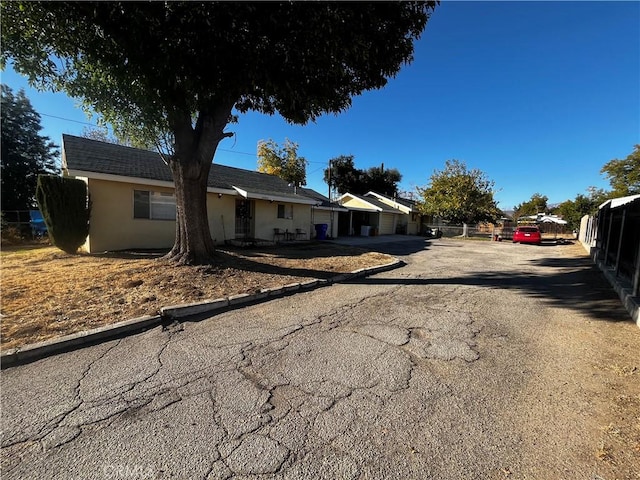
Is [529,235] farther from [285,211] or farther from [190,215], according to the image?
[190,215]

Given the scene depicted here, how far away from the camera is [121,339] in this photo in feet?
12.7

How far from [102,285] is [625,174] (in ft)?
137

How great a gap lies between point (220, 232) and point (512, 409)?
1245 centimetres

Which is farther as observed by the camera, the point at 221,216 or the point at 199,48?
the point at 221,216

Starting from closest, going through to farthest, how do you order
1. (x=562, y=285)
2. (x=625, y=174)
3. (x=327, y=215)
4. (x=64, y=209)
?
(x=562, y=285) < (x=64, y=209) < (x=327, y=215) < (x=625, y=174)

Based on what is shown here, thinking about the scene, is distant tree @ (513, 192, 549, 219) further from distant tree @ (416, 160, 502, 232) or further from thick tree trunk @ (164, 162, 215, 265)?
thick tree trunk @ (164, 162, 215, 265)

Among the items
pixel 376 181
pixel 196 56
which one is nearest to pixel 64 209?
pixel 196 56

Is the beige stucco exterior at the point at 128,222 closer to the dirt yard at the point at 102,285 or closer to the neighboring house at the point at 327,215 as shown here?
the dirt yard at the point at 102,285

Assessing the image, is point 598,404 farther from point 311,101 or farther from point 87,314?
point 311,101

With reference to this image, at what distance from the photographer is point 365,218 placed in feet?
95.5

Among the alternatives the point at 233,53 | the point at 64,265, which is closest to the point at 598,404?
the point at 233,53

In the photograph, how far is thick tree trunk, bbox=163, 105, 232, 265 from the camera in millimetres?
7121

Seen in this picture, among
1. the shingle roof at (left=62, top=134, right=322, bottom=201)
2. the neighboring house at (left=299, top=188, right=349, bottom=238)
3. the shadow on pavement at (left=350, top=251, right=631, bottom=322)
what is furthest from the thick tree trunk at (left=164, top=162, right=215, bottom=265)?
the neighboring house at (left=299, top=188, right=349, bottom=238)

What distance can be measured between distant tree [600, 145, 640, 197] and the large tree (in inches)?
1318
